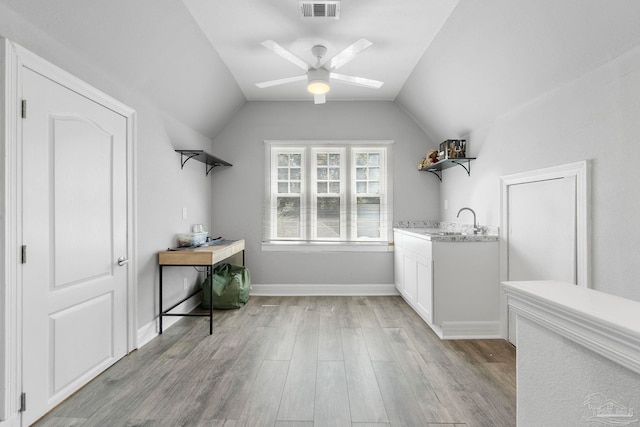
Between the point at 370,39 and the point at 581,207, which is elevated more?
the point at 370,39

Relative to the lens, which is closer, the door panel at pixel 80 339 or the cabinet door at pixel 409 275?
the door panel at pixel 80 339

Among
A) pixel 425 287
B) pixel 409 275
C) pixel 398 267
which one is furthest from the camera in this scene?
pixel 398 267

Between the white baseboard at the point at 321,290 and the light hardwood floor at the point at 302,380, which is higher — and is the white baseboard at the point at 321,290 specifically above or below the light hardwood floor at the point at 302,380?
above

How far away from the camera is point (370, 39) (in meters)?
2.91

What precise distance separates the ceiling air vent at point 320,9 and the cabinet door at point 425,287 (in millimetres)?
2314

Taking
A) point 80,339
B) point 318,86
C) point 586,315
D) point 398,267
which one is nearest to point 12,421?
point 80,339

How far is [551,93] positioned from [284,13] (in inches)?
85.5

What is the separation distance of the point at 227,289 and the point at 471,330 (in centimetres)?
274

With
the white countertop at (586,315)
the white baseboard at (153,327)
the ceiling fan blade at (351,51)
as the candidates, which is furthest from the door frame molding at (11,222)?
the white countertop at (586,315)

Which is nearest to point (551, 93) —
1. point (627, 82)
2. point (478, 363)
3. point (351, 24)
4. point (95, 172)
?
point (627, 82)

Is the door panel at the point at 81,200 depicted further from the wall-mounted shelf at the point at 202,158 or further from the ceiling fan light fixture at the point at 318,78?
the ceiling fan light fixture at the point at 318,78

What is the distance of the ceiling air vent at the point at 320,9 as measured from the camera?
89.5 inches

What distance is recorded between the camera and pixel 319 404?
6.40ft

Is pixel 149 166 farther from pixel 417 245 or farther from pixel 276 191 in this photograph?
pixel 417 245
